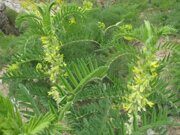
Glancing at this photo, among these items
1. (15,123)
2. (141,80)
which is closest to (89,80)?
(141,80)

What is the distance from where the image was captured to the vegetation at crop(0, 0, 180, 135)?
367 cm

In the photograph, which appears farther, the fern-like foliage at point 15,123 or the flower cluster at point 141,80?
the flower cluster at point 141,80

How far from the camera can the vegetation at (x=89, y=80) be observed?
12.0ft

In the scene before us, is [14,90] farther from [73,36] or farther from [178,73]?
[178,73]

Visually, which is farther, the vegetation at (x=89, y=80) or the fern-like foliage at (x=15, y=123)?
the vegetation at (x=89, y=80)

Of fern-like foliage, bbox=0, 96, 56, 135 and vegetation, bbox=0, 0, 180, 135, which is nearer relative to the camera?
fern-like foliage, bbox=0, 96, 56, 135

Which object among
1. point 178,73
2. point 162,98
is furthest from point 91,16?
point 162,98

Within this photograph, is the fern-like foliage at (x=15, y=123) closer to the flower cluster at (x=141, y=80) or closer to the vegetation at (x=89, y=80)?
the vegetation at (x=89, y=80)

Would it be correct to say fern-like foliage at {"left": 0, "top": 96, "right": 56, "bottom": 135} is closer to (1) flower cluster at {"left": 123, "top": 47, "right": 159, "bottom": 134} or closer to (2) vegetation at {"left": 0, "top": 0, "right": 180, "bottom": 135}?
(2) vegetation at {"left": 0, "top": 0, "right": 180, "bottom": 135}

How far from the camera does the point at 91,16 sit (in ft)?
21.6

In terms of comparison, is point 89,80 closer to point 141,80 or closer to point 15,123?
point 141,80

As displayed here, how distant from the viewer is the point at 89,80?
404cm

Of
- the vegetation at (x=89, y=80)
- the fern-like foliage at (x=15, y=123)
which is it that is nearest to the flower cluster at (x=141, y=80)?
the vegetation at (x=89, y=80)

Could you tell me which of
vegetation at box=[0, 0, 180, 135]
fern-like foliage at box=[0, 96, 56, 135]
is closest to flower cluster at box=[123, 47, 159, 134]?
vegetation at box=[0, 0, 180, 135]
